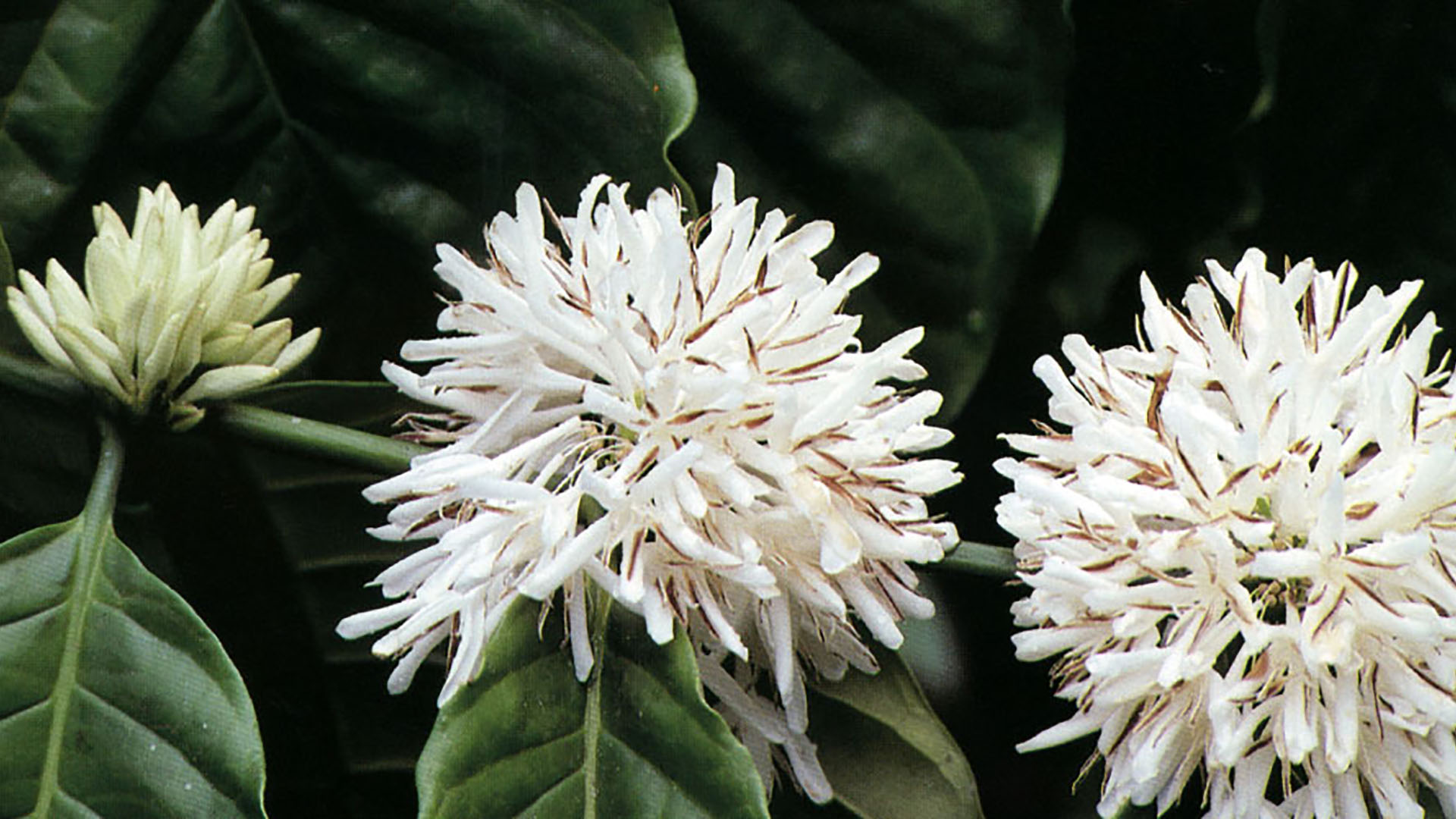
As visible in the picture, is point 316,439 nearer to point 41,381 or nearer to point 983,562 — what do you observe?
point 41,381

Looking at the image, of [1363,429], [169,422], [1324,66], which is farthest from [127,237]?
[1324,66]

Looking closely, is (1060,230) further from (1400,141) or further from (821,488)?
(821,488)

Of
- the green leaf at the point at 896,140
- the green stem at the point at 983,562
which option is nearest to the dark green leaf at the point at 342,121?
the green leaf at the point at 896,140

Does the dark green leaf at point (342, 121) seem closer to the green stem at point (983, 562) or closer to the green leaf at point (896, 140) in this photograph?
the green leaf at point (896, 140)

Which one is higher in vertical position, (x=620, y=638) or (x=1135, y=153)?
(x=1135, y=153)

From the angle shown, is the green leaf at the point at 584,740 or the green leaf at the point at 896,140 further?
the green leaf at the point at 896,140
